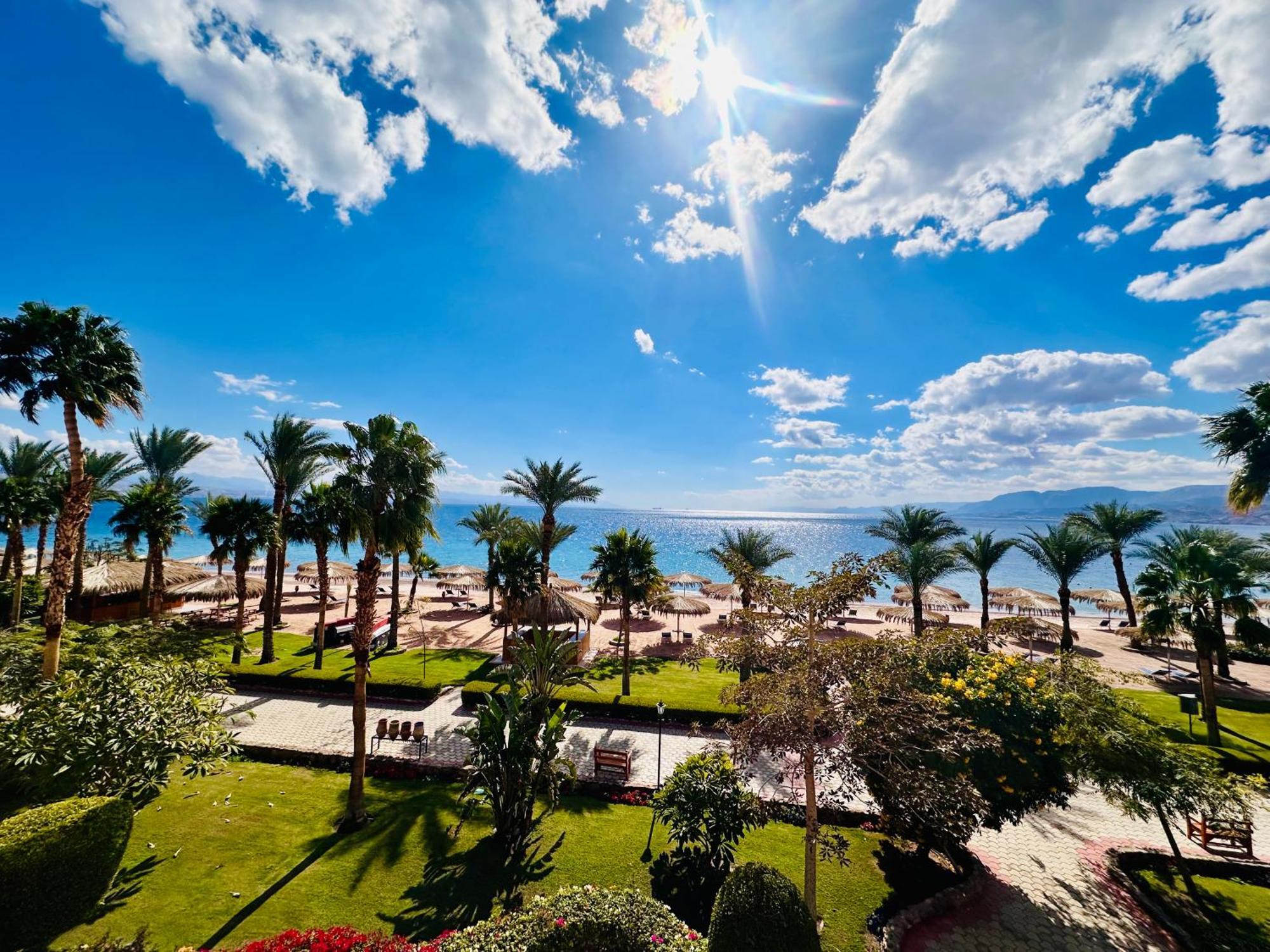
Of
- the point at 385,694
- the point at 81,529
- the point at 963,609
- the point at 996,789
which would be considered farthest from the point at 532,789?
the point at 963,609

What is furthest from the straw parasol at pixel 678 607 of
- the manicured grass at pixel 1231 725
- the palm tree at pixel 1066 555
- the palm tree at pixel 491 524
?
the manicured grass at pixel 1231 725

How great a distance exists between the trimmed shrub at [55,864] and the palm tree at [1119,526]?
49136 mm

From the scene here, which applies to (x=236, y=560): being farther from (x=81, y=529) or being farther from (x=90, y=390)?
(x=90, y=390)

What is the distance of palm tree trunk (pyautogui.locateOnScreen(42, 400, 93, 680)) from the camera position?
38.2 ft

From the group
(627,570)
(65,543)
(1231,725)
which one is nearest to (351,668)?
(65,543)

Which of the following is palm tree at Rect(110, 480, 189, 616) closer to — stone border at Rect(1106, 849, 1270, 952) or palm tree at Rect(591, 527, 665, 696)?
palm tree at Rect(591, 527, 665, 696)

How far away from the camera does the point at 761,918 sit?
6645 millimetres

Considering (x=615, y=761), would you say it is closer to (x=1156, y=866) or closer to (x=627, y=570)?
(x=627, y=570)

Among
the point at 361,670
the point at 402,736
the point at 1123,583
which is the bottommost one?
the point at 402,736

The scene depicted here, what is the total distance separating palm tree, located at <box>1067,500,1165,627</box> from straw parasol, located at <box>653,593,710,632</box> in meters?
28.1

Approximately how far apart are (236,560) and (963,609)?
53.5 m

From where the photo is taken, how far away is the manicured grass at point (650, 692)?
60.8ft

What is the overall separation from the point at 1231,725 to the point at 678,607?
27025mm

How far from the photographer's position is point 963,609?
141 feet
